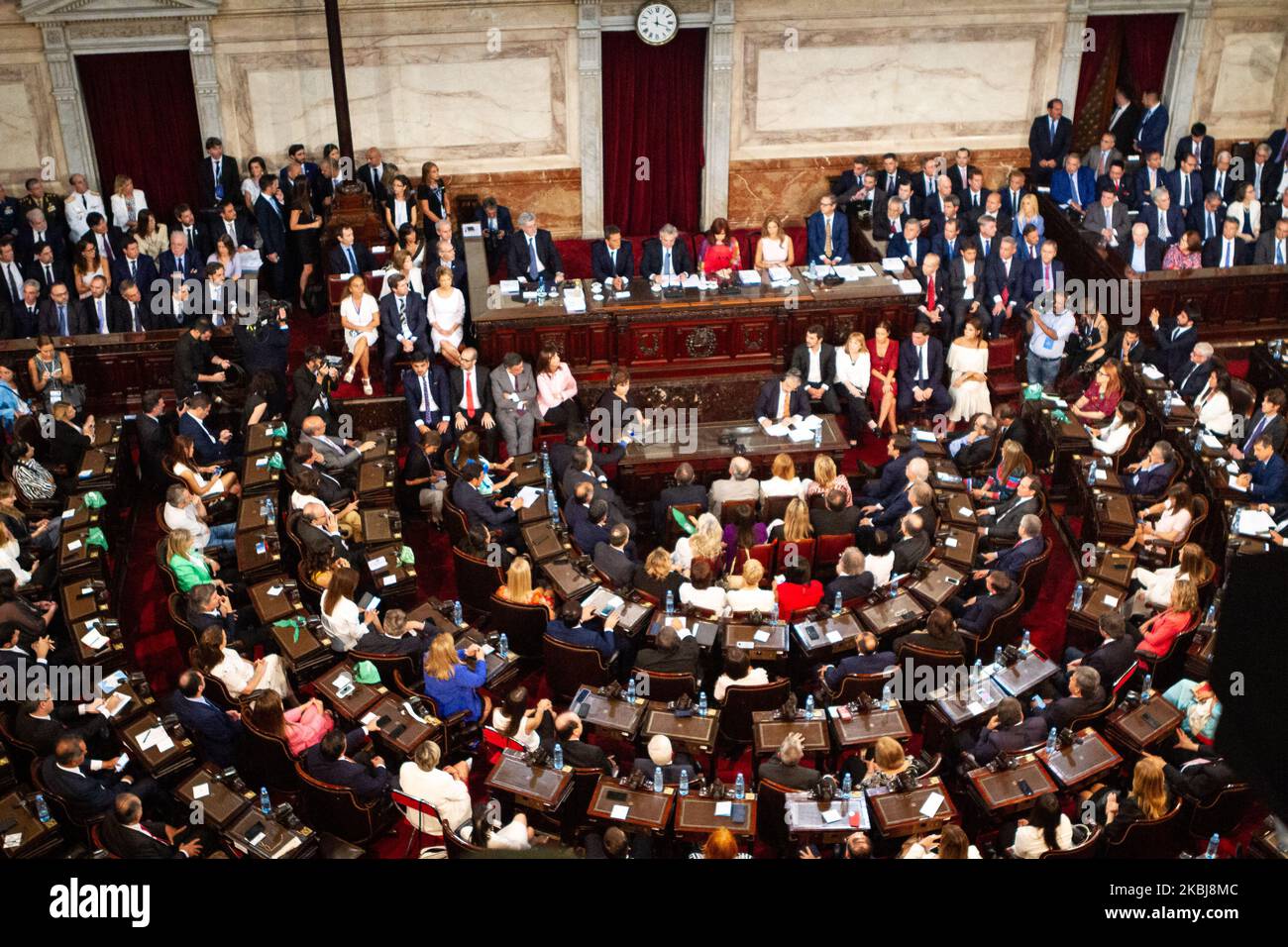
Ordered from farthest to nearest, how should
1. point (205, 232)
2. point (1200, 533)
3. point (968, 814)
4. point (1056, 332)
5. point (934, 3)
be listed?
point (934, 3), point (205, 232), point (1056, 332), point (1200, 533), point (968, 814)

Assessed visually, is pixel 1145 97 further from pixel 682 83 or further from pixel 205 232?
pixel 205 232

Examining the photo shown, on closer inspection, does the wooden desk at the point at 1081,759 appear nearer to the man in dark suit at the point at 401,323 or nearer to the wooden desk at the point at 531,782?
the wooden desk at the point at 531,782

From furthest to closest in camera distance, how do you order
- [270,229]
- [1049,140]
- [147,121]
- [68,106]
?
[1049,140] → [147,121] → [68,106] → [270,229]

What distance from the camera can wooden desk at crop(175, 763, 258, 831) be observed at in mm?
7410

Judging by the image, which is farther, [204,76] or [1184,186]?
[1184,186]

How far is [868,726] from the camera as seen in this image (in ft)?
26.6

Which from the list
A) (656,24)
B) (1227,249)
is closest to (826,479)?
(1227,249)

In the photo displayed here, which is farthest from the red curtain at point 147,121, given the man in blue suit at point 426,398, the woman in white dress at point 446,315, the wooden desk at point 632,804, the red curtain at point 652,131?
the wooden desk at point 632,804

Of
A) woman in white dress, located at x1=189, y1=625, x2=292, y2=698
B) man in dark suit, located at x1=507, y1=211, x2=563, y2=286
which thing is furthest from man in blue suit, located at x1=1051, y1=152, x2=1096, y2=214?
woman in white dress, located at x1=189, y1=625, x2=292, y2=698

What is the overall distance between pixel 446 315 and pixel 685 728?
5.47m

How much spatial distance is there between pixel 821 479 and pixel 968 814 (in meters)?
3.24

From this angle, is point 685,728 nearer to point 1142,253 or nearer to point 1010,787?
point 1010,787

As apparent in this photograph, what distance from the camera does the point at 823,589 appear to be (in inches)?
382
